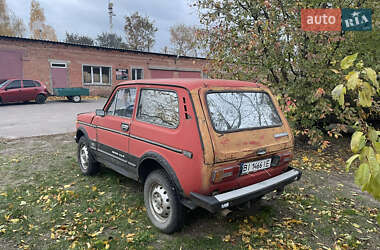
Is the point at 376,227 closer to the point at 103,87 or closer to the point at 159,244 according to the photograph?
the point at 159,244

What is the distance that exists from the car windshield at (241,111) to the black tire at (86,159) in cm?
304

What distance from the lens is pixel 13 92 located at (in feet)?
54.6

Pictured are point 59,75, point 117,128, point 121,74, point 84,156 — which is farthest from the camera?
point 121,74

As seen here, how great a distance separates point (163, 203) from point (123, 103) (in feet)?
5.95

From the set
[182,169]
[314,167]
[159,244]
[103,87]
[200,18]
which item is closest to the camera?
[182,169]

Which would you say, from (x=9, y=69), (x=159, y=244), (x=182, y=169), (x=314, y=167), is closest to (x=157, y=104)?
(x=182, y=169)

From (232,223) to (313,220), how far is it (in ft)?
3.92

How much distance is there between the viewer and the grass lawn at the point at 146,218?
10.5 feet

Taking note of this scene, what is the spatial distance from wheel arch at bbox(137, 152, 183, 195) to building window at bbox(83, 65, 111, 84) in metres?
22.8

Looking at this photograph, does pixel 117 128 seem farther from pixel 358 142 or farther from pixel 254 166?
pixel 358 142

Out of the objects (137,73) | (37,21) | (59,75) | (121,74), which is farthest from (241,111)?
(37,21)

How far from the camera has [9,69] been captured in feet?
64.8

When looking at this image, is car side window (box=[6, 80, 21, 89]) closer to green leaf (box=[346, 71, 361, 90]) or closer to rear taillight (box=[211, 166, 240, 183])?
rear taillight (box=[211, 166, 240, 183])

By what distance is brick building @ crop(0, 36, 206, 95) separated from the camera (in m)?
20.0
